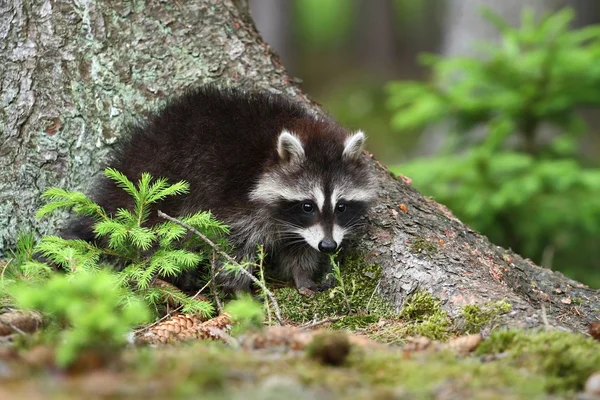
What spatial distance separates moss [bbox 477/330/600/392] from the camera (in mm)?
2910

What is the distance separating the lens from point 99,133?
5.34 m

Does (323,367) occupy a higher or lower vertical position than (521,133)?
lower

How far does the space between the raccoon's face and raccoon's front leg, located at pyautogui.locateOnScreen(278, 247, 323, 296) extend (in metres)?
0.10

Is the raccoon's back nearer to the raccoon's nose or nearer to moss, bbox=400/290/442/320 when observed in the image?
the raccoon's nose

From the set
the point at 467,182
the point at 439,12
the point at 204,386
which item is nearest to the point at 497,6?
the point at 467,182

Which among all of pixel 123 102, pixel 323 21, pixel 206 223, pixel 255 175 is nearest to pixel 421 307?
pixel 206 223

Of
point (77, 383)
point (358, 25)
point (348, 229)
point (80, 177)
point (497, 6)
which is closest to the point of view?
point (77, 383)

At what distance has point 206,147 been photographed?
16.7 ft

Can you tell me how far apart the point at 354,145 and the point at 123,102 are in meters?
1.82

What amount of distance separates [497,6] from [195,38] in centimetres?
844

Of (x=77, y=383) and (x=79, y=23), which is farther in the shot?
(x=79, y=23)

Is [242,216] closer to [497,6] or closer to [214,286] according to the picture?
[214,286]

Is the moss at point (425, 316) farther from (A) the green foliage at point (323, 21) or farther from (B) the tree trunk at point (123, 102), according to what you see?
(A) the green foliage at point (323, 21)

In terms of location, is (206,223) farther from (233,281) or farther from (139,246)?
(233,281)
